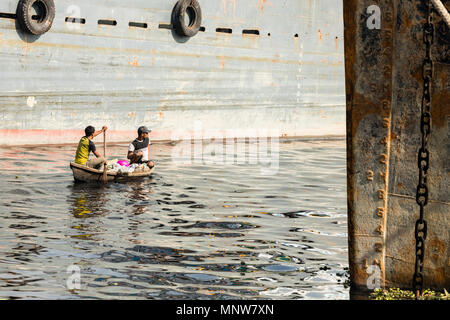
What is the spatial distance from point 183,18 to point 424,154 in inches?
729

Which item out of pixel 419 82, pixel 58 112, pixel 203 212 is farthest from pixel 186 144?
pixel 419 82

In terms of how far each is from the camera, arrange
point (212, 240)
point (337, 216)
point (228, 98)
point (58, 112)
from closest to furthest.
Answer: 1. point (212, 240)
2. point (337, 216)
3. point (58, 112)
4. point (228, 98)

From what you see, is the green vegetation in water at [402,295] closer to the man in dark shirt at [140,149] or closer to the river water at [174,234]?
the river water at [174,234]

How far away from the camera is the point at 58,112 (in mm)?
22609

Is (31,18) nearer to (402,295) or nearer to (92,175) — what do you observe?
(92,175)

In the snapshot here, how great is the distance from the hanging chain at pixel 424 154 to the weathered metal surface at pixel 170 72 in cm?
1631

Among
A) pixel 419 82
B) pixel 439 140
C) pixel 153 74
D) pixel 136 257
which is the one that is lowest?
pixel 136 257

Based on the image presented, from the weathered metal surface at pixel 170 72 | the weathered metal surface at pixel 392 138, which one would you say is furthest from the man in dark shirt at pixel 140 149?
the weathered metal surface at pixel 392 138

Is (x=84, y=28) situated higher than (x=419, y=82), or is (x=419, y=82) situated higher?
(x=84, y=28)

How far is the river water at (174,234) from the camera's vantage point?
8.58 m

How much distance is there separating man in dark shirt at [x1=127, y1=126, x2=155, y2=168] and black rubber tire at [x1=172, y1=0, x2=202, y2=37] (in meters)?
8.12

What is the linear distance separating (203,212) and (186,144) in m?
11.9

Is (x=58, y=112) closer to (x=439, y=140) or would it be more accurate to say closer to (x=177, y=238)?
(x=177, y=238)

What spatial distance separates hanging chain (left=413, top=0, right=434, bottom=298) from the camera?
275 inches
